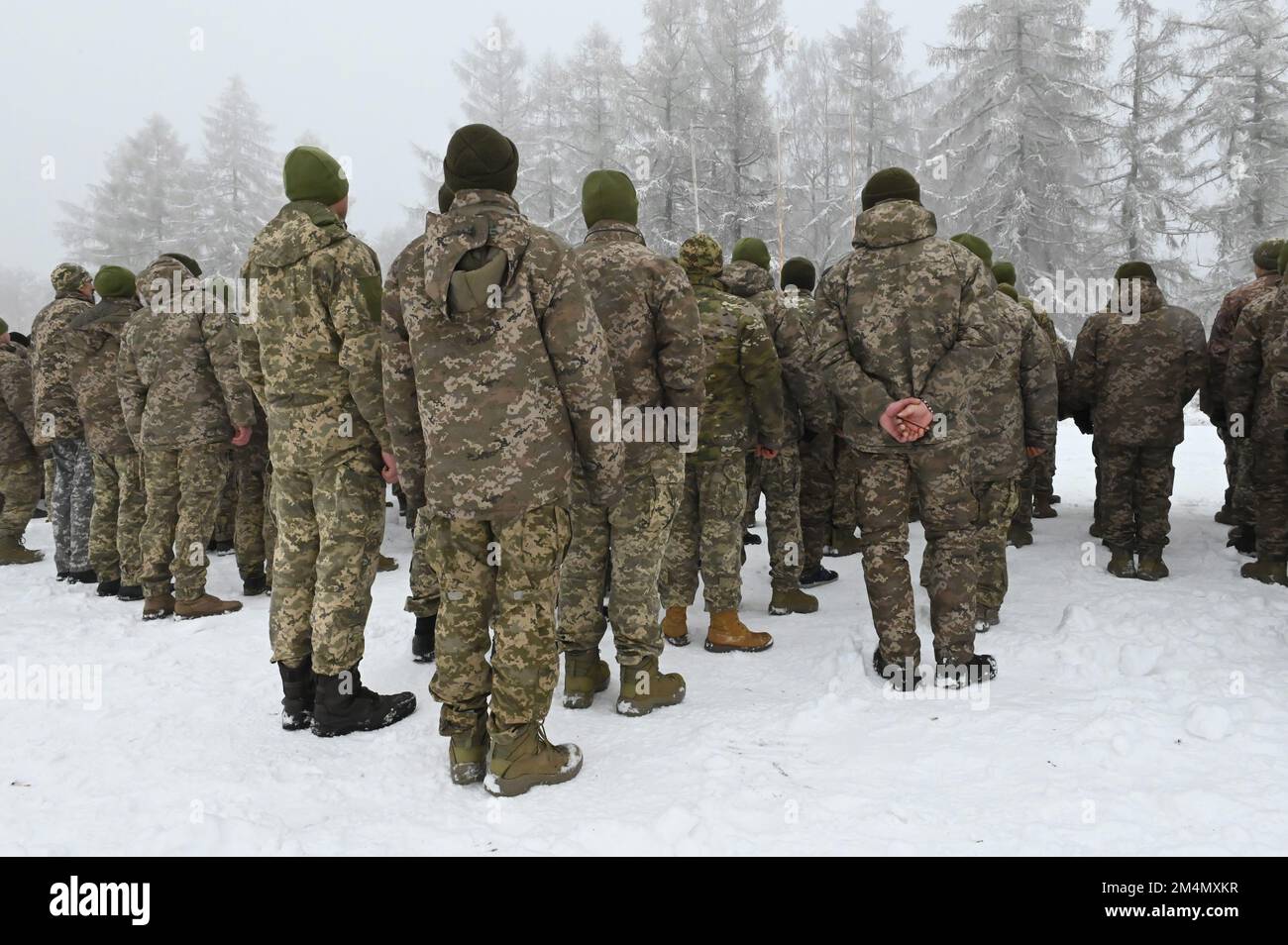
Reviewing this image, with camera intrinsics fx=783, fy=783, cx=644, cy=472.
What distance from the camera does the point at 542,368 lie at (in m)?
3.09

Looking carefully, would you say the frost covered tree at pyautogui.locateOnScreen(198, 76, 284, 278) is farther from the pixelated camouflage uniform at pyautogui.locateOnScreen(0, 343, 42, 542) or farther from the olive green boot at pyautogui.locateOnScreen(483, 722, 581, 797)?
the olive green boot at pyautogui.locateOnScreen(483, 722, 581, 797)

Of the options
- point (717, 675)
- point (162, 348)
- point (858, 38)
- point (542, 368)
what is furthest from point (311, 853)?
point (858, 38)

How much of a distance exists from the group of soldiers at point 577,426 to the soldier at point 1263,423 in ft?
0.08

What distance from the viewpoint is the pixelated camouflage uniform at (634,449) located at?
12.8 ft

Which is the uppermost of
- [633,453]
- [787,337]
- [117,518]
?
[787,337]

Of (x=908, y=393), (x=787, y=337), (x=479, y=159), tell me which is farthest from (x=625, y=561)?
(x=787, y=337)

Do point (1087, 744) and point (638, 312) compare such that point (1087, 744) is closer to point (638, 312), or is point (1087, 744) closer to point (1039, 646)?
point (1039, 646)

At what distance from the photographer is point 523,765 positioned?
125 inches

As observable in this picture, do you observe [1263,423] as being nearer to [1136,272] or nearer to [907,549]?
[1136,272]

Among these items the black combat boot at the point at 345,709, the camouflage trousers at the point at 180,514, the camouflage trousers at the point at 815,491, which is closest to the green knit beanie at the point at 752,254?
the camouflage trousers at the point at 815,491

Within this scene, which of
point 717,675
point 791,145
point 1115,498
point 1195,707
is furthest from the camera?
point 791,145

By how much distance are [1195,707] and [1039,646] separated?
1.03 m

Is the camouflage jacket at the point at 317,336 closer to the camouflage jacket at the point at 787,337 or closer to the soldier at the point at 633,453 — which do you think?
the soldier at the point at 633,453

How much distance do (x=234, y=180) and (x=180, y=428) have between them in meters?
28.8
